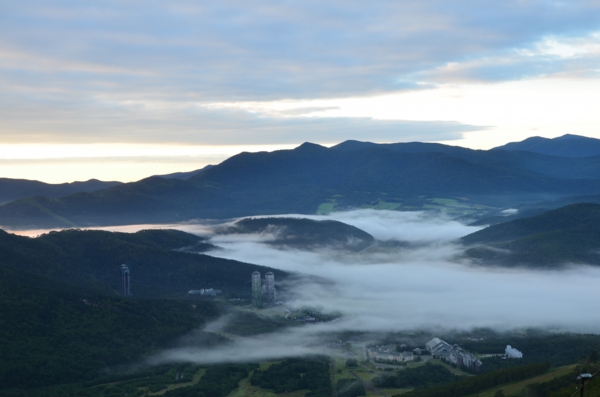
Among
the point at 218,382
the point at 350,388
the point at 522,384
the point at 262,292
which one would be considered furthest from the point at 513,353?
the point at 262,292

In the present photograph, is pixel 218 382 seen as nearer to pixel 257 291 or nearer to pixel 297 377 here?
pixel 297 377

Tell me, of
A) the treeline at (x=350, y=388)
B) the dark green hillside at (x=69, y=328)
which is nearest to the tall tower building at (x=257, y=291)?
the dark green hillside at (x=69, y=328)

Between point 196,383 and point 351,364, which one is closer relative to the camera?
point 196,383

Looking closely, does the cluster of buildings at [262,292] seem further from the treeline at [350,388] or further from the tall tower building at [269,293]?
the treeline at [350,388]

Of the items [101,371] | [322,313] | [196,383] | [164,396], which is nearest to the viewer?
[164,396]

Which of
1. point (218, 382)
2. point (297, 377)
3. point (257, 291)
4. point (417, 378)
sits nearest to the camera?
point (218, 382)

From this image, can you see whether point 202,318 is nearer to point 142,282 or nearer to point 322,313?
point 322,313

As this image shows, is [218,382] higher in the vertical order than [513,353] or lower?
higher

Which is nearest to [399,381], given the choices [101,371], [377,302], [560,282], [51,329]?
[101,371]

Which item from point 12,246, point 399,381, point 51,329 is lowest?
point 399,381
